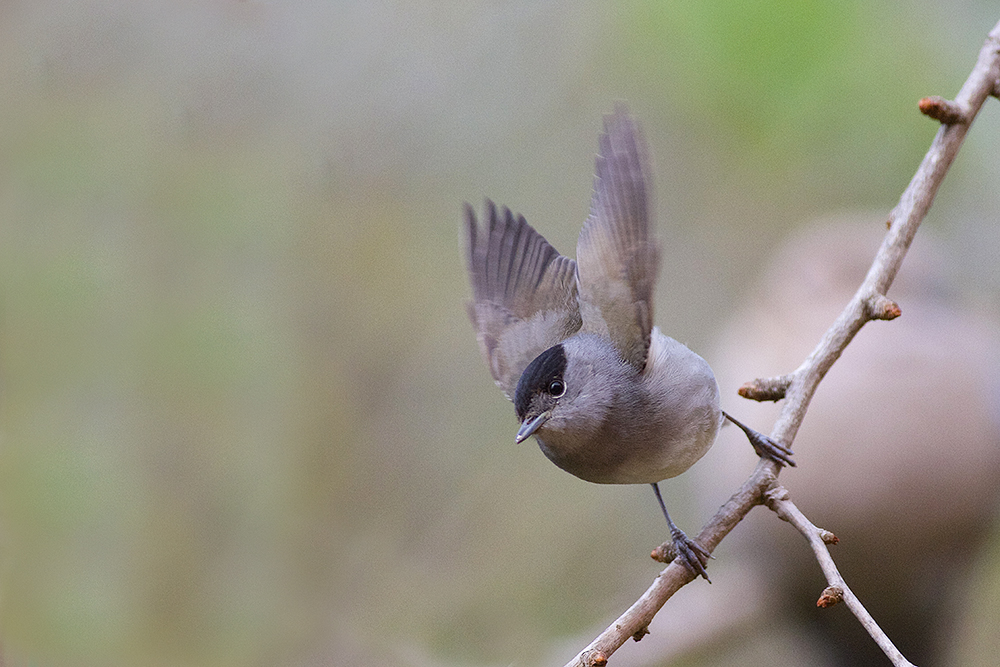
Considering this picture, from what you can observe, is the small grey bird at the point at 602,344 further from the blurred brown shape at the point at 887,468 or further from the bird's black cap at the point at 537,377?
the blurred brown shape at the point at 887,468

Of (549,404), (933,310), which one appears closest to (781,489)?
(549,404)

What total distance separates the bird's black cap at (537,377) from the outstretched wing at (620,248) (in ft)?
0.17

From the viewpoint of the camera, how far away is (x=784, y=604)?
4.02ft

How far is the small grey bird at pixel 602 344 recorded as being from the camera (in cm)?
62

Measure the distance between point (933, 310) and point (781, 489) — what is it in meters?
0.75

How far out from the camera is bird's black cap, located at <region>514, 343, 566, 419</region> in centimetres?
68

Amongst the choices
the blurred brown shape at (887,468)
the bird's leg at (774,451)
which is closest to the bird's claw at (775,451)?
the bird's leg at (774,451)

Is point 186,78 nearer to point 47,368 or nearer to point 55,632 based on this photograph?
point 47,368

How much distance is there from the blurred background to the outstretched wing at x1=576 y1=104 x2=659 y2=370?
53cm

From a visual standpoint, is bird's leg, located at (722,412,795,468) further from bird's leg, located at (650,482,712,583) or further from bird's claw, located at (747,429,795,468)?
bird's leg, located at (650,482,712,583)

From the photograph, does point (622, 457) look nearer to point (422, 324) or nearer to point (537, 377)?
point (537, 377)

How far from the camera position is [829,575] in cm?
62

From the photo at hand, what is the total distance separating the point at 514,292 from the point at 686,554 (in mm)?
277

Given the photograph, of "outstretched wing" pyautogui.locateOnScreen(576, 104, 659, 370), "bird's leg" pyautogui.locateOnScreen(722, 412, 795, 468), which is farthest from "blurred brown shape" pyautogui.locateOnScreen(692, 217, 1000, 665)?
"outstretched wing" pyautogui.locateOnScreen(576, 104, 659, 370)
